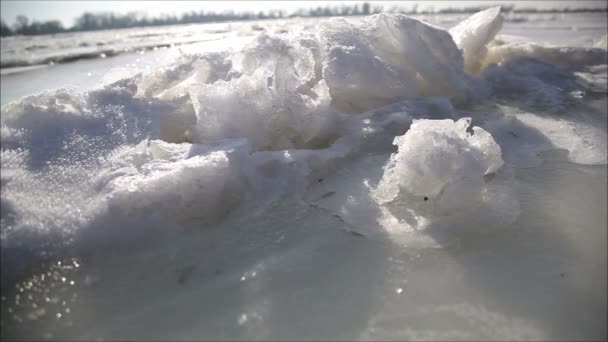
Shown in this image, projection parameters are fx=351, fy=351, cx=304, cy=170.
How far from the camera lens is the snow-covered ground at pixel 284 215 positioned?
1.14 meters

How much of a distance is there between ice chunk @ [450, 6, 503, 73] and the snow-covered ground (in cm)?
205

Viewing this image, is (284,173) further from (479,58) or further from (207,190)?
(479,58)

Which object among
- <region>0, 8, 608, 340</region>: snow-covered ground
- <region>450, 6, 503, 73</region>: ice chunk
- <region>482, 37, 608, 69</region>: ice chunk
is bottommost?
<region>0, 8, 608, 340</region>: snow-covered ground

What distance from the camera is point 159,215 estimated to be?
61.2 inches

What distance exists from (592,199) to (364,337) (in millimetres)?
1440

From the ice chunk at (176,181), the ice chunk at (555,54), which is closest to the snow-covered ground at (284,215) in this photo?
the ice chunk at (176,181)

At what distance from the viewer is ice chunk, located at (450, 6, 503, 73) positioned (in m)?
4.30

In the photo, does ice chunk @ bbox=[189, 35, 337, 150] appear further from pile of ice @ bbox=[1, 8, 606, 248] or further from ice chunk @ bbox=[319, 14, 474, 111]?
ice chunk @ bbox=[319, 14, 474, 111]

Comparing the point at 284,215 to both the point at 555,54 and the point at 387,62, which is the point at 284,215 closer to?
the point at 387,62

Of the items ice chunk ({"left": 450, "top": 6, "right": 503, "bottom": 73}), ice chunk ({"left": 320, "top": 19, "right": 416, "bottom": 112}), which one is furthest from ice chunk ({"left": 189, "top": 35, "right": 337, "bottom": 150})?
ice chunk ({"left": 450, "top": 6, "right": 503, "bottom": 73})

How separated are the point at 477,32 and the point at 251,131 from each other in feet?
11.8

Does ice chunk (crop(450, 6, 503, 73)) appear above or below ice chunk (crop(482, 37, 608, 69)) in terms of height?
above

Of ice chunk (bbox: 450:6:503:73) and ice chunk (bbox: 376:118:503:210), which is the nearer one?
ice chunk (bbox: 376:118:503:210)

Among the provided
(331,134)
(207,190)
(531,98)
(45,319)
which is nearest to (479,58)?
(531,98)
